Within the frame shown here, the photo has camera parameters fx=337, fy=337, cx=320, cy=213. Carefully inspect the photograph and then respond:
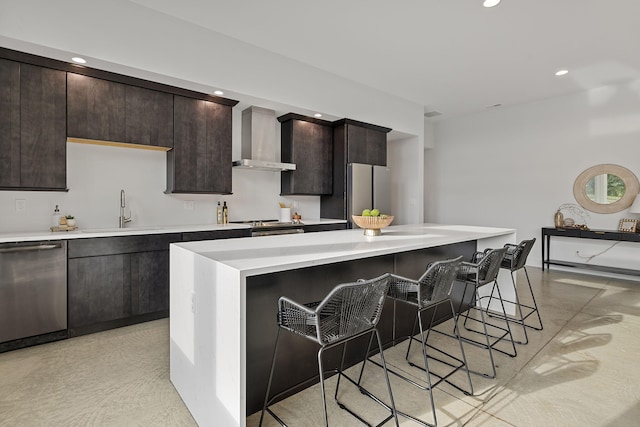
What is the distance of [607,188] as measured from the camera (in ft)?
17.5

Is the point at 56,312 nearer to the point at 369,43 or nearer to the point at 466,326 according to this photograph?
the point at 466,326

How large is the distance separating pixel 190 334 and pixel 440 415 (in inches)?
57.4

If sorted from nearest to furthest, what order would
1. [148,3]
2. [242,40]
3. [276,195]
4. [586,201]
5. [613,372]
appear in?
[613,372]
[148,3]
[242,40]
[276,195]
[586,201]

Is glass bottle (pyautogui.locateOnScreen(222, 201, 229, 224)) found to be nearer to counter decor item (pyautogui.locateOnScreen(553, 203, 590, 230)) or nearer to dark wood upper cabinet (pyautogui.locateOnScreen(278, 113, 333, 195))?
dark wood upper cabinet (pyautogui.locateOnScreen(278, 113, 333, 195))

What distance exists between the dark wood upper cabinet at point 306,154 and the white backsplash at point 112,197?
0.72 meters

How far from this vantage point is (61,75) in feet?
9.62

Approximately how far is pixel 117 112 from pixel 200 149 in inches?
34.2

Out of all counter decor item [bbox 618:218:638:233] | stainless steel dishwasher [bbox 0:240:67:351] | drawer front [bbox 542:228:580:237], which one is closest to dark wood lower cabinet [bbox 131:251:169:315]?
stainless steel dishwasher [bbox 0:240:67:351]

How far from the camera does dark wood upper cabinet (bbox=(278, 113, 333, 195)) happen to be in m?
4.80

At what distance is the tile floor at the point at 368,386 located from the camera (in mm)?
1838

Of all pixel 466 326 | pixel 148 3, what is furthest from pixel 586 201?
pixel 148 3

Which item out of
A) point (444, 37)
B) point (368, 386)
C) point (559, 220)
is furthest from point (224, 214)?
point (559, 220)

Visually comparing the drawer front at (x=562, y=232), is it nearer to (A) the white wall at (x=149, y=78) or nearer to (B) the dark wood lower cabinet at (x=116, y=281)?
(A) the white wall at (x=149, y=78)

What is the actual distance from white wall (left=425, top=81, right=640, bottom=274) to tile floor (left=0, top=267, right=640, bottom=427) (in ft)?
10.7
